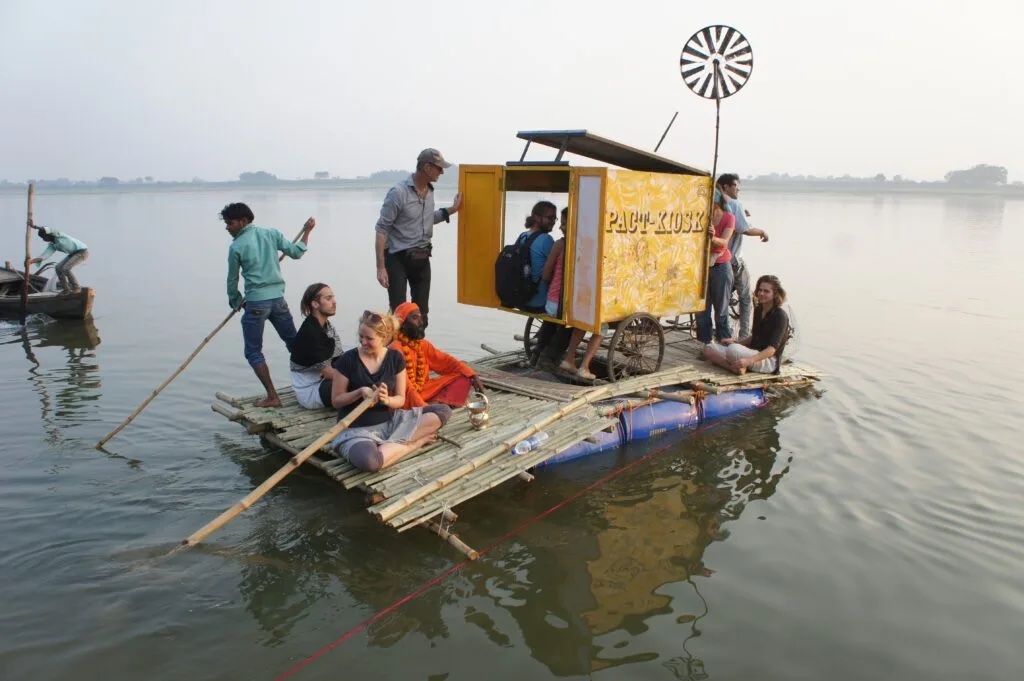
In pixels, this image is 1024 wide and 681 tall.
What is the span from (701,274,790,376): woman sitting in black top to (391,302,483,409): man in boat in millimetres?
3948

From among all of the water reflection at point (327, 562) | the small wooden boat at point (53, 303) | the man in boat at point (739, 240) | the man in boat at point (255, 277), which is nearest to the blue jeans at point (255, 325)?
the man in boat at point (255, 277)

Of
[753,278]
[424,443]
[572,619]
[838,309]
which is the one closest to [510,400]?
[424,443]

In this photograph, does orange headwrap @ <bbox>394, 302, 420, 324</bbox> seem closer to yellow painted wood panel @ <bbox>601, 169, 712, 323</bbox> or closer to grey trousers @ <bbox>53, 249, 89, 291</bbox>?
yellow painted wood panel @ <bbox>601, 169, 712, 323</bbox>

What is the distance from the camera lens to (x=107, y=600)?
5555mm

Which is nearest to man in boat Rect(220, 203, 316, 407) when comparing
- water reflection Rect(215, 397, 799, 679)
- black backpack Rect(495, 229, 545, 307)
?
water reflection Rect(215, 397, 799, 679)

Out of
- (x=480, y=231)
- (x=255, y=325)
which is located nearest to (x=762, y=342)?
(x=480, y=231)

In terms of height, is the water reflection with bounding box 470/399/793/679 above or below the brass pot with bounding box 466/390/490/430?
below

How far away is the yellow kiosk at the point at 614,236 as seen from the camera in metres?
7.91

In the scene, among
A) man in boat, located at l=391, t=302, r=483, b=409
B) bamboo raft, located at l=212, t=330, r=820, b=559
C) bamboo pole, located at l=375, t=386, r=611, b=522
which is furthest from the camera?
man in boat, located at l=391, t=302, r=483, b=409

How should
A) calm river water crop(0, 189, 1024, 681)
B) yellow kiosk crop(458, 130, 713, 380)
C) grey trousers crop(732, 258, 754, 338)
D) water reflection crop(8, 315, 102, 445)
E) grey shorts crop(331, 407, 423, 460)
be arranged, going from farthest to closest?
grey trousers crop(732, 258, 754, 338) → water reflection crop(8, 315, 102, 445) → yellow kiosk crop(458, 130, 713, 380) → grey shorts crop(331, 407, 423, 460) → calm river water crop(0, 189, 1024, 681)

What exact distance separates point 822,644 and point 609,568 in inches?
67.8

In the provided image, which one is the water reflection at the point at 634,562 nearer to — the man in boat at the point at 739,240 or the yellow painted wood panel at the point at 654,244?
the yellow painted wood panel at the point at 654,244

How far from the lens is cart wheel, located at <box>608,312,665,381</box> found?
28.7 ft

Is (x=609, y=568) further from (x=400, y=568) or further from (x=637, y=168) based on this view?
(x=637, y=168)
